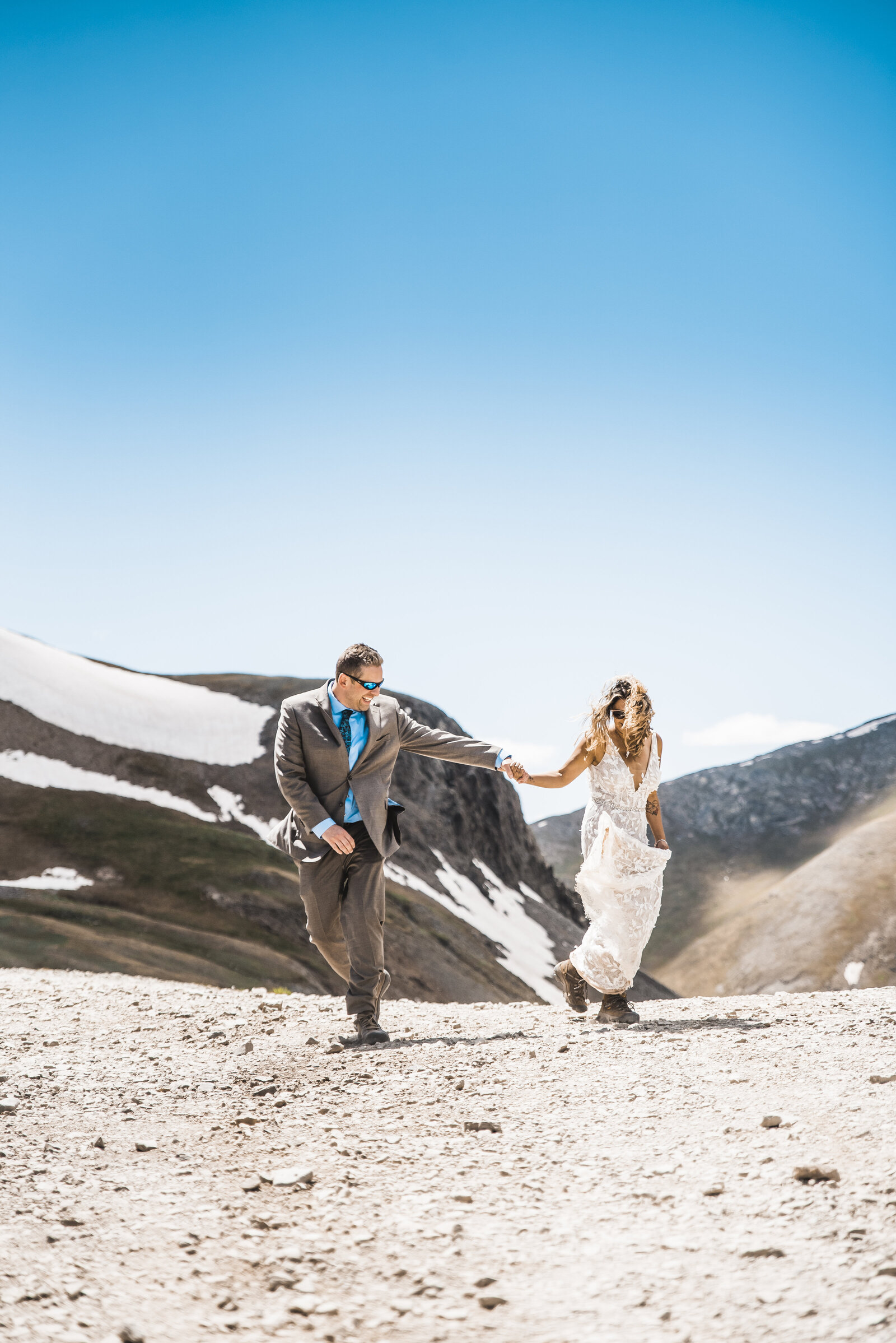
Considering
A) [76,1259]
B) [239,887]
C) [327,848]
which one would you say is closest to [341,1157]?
[76,1259]

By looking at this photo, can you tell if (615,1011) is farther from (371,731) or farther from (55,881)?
(55,881)

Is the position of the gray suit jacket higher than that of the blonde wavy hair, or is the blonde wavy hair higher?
the blonde wavy hair

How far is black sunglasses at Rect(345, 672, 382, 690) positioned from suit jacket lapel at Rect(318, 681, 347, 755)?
238mm

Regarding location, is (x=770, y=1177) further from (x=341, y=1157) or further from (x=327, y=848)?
(x=327, y=848)

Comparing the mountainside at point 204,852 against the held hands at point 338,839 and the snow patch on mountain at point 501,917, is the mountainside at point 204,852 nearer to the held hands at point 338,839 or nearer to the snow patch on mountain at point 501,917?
the snow patch on mountain at point 501,917

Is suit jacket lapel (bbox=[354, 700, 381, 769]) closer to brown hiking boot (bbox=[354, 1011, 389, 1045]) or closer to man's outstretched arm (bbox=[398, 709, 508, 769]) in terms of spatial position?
man's outstretched arm (bbox=[398, 709, 508, 769])

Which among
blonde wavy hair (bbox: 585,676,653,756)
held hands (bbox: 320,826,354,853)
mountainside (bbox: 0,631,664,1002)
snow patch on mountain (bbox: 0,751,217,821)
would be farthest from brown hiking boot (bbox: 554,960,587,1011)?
snow patch on mountain (bbox: 0,751,217,821)

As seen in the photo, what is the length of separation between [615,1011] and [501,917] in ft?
224

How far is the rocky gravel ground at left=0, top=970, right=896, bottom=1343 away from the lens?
4059 mm

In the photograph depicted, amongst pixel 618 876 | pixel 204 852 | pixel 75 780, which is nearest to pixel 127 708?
pixel 75 780

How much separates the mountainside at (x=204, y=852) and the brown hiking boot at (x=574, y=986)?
2106 cm

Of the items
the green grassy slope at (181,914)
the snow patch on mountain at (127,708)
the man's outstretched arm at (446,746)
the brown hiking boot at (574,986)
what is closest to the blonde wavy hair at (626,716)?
the man's outstretched arm at (446,746)

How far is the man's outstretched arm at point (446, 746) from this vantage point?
33.6 feet

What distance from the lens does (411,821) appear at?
78.9 meters
